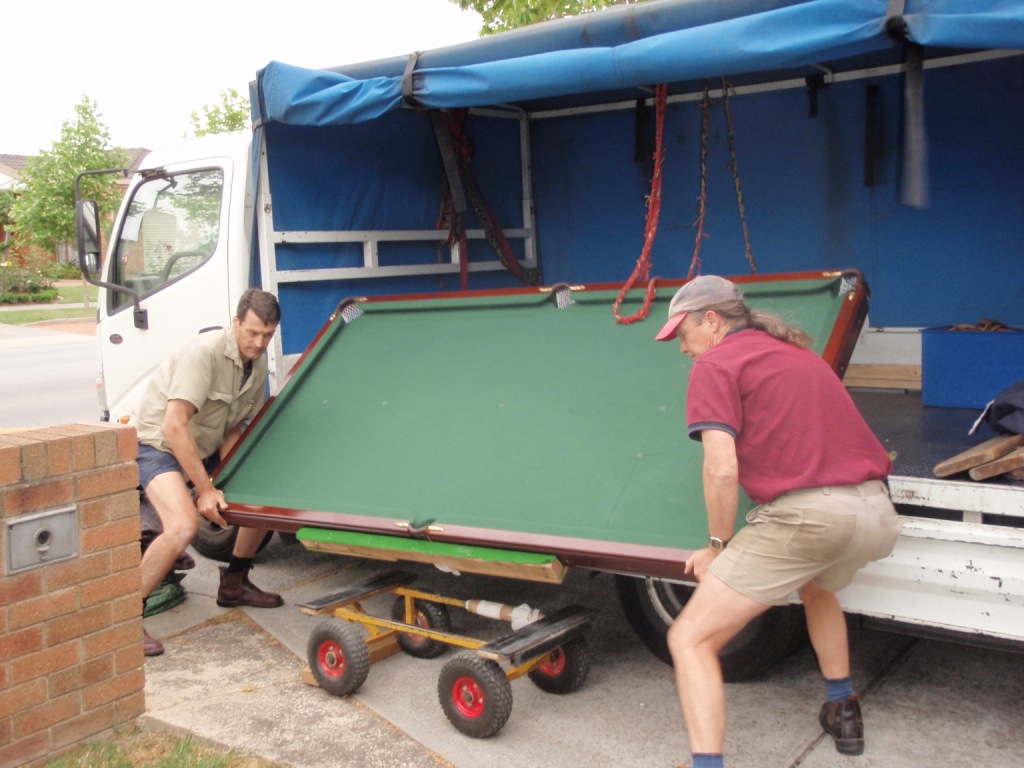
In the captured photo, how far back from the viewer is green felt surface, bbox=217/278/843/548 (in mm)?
3693

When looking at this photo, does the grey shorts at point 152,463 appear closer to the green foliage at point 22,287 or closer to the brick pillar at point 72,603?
the brick pillar at point 72,603

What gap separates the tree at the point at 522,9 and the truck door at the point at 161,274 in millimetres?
4853

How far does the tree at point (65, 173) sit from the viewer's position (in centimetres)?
2486

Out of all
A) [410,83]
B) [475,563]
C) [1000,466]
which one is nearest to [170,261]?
[410,83]

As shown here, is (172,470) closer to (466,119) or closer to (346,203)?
(346,203)

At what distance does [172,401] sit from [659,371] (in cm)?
211

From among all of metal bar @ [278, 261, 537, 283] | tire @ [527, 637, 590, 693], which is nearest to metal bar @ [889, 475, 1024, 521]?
tire @ [527, 637, 590, 693]

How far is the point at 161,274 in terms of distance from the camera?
600 cm

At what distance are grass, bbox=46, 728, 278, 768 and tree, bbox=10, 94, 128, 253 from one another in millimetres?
23118

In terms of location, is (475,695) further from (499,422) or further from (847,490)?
(847,490)

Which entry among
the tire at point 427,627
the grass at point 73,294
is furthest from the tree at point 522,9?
the grass at point 73,294

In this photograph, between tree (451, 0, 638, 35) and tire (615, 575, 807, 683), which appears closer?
tire (615, 575, 807, 683)

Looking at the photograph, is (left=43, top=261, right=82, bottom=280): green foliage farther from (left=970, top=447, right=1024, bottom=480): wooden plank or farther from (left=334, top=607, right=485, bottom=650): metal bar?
(left=970, top=447, right=1024, bottom=480): wooden plank

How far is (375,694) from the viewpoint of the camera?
3.96 meters
